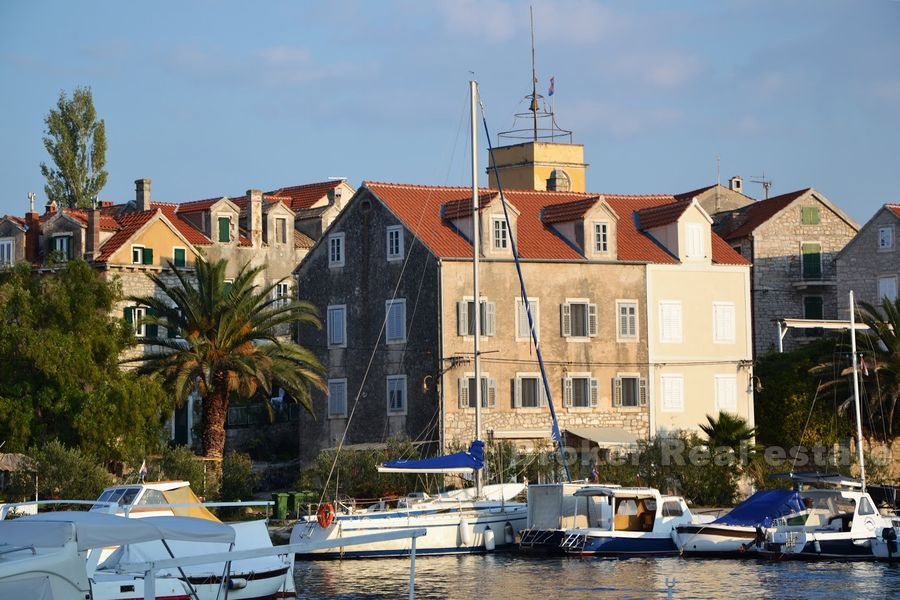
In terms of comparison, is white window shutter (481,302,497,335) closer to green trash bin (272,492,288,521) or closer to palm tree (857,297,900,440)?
green trash bin (272,492,288,521)

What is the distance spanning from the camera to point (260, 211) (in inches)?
3002

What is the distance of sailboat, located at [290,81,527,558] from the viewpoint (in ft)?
149

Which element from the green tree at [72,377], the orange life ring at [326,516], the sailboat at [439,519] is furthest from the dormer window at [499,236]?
the orange life ring at [326,516]

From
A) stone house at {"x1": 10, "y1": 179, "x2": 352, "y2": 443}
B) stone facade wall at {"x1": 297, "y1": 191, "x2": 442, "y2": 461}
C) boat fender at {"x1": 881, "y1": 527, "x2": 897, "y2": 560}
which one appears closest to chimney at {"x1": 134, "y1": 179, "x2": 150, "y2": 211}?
stone house at {"x1": 10, "y1": 179, "x2": 352, "y2": 443}

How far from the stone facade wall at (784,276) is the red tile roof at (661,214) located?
7679mm

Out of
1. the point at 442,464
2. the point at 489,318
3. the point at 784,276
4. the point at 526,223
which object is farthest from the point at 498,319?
the point at 784,276

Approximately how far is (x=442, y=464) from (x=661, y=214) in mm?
19347

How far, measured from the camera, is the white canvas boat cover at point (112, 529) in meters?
20.8

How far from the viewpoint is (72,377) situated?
52688 mm

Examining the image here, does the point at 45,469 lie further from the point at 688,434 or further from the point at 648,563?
the point at 688,434

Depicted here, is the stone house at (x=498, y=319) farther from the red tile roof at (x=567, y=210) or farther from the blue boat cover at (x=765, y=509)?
the blue boat cover at (x=765, y=509)

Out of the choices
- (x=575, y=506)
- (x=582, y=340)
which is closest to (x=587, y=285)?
(x=582, y=340)

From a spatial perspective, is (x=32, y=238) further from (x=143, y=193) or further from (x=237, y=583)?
(x=237, y=583)

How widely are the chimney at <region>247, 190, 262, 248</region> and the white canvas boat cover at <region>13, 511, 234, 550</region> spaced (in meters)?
51.7
